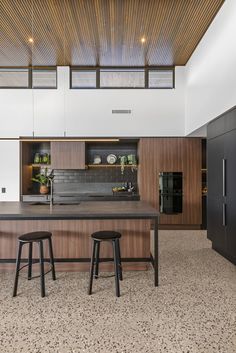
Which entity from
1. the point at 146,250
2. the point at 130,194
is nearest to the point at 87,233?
the point at 146,250

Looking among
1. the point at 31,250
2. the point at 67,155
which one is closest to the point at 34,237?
the point at 31,250

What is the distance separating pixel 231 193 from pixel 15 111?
17.2 feet

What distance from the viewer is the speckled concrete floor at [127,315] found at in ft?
6.41

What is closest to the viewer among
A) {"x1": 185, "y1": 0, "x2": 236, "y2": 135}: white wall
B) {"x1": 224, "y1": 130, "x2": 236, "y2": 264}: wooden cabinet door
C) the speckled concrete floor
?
the speckled concrete floor

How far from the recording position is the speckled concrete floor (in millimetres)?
1955

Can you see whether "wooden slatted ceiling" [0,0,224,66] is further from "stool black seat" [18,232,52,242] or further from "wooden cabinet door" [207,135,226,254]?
"stool black seat" [18,232,52,242]

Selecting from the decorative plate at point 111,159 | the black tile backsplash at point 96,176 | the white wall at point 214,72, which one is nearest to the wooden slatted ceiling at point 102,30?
the white wall at point 214,72

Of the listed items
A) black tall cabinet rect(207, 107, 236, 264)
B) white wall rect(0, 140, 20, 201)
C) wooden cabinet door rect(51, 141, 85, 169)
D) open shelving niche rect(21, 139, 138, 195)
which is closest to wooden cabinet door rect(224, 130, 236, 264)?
black tall cabinet rect(207, 107, 236, 264)

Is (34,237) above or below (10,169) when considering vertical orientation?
below

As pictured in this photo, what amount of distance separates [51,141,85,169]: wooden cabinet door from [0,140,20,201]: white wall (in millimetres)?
944

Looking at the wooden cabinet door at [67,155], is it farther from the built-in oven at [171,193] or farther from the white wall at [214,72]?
the white wall at [214,72]

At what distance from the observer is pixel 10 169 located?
19.5ft

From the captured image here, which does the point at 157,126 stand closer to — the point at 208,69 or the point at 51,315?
the point at 208,69

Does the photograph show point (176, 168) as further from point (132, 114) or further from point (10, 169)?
point (10, 169)
